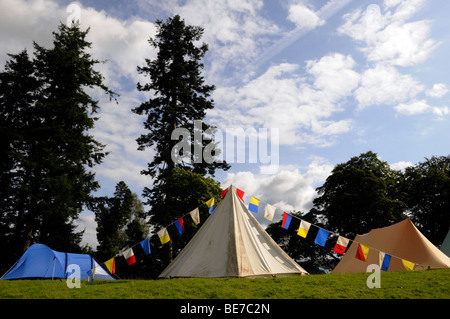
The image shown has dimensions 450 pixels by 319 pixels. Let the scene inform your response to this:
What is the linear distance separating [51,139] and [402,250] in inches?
804

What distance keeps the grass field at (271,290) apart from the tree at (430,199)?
2396 cm

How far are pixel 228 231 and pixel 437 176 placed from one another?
26577 mm

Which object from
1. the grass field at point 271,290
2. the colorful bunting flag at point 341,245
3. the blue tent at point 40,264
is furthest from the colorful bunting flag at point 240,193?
the blue tent at point 40,264

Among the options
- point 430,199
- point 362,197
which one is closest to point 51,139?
point 362,197

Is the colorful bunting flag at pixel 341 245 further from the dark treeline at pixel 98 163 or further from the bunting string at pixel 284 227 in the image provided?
the dark treeline at pixel 98 163

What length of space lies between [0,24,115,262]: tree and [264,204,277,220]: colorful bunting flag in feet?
43.4

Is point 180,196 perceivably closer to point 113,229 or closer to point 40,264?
point 40,264

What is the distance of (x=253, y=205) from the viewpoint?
40.4 feet

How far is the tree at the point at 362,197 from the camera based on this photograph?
1069 inches

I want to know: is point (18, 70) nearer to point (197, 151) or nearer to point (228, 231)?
point (197, 151)

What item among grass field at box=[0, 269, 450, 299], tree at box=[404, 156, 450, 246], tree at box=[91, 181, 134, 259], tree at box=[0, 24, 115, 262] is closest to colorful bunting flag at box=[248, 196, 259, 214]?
grass field at box=[0, 269, 450, 299]

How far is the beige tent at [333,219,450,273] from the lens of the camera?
472 inches

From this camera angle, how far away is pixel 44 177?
62.0 ft
